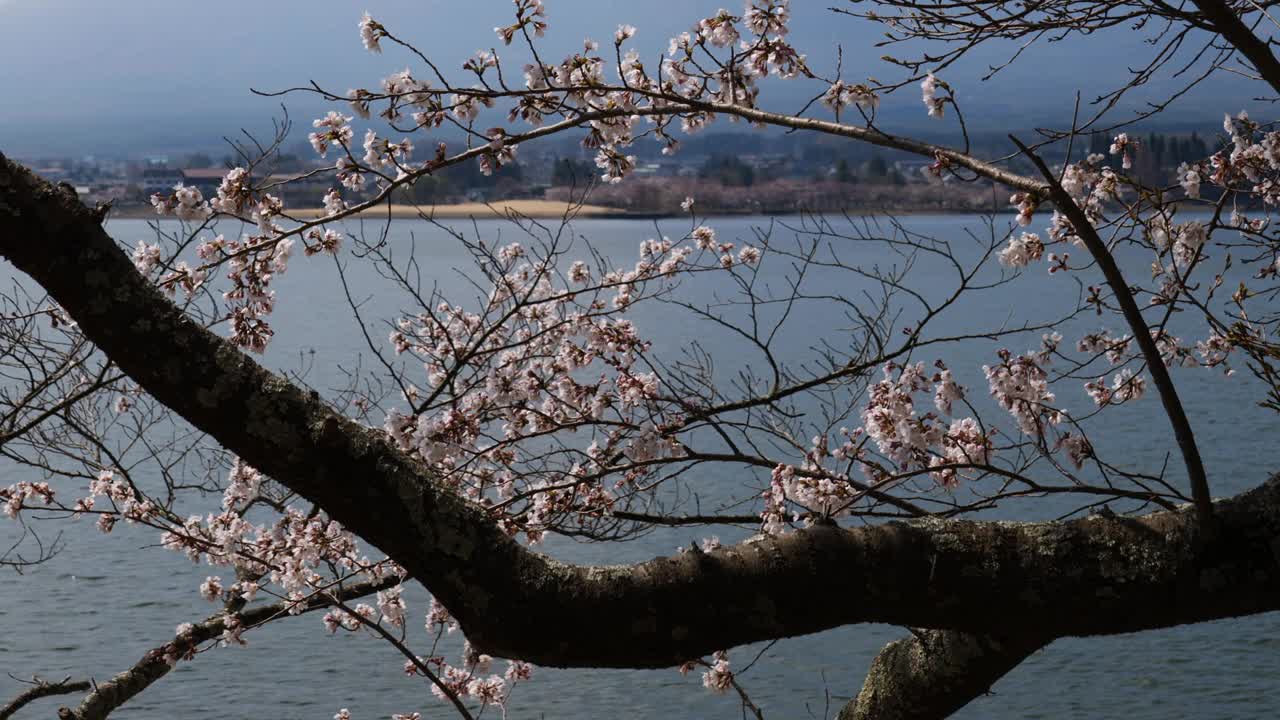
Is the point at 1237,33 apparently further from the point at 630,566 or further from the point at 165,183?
the point at 165,183

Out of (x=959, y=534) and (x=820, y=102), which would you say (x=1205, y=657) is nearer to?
(x=820, y=102)

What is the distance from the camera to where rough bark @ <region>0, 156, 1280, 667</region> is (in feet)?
7.73

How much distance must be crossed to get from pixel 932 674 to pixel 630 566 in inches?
74.3

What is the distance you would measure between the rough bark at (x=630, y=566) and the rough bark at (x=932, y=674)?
35.6 inches

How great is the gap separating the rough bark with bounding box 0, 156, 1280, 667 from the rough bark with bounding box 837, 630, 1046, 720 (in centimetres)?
90

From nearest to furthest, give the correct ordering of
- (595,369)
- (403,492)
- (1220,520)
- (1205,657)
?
(403,492), (1220,520), (1205,657), (595,369)

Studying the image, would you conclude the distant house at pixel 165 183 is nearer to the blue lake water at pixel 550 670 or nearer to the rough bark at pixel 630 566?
the blue lake water at pixel 550 670

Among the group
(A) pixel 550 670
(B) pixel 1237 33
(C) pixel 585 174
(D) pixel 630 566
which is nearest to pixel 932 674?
(D) pixel 630 566

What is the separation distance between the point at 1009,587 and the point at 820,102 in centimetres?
278

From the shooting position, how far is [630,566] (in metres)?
2.48

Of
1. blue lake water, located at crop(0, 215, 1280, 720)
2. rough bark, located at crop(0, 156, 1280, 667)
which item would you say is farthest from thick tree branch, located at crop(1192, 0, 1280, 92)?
blue lake water, located at crop(0, 215, 1280, 720)

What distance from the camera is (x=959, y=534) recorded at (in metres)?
2.74

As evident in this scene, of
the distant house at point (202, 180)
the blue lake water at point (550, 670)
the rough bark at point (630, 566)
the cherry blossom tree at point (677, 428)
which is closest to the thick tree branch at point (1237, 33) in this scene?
the cherry blossom tree at point (677, 428)

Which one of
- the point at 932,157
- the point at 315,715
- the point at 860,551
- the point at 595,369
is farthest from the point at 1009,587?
the point at 595,369
